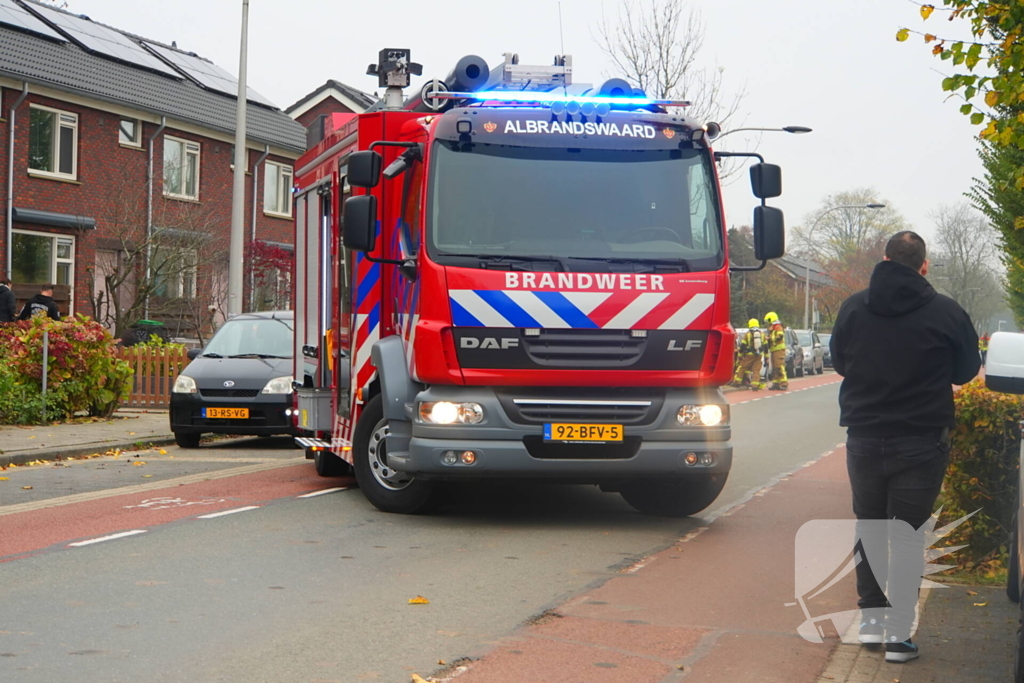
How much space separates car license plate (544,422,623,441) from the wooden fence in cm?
1254

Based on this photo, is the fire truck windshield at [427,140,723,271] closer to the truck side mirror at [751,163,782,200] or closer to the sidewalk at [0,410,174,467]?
the truck side mirror at [751,163,782,200]

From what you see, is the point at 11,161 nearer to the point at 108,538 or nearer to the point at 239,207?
the point at 239,207

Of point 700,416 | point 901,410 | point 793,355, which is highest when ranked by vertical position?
point 793,355

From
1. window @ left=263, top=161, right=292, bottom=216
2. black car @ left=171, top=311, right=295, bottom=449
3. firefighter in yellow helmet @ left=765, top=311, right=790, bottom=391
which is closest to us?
black car @ left=171, top=311, right=295, bottom=449

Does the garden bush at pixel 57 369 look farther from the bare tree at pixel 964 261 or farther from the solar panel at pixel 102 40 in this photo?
the bare tree at pixel 964 261

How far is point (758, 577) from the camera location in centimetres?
783

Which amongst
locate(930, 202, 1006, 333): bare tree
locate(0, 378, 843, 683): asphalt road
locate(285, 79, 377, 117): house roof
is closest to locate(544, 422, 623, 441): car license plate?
locate(0, 378, 843, 683): asphalt road

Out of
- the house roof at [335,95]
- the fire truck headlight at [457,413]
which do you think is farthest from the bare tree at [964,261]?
the fire truck headlight at [457,413]

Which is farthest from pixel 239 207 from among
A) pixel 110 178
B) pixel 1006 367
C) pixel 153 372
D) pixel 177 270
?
pixel 1006 367

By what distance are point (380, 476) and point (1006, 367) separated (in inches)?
218

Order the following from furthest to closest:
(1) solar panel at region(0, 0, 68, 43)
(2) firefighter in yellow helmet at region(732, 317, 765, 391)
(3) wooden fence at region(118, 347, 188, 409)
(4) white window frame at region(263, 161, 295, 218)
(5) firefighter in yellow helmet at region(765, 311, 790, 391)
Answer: (4) white window frame at region(263, 161, 295, 218) → (5) firefighter in yellow helmet at region(765, 311, 790, 391) → (2) firefighter in yellow helmet at region(732, 317, 765, 391) → (1) solar panel at region(0, 0, 68, 43) → (3) wooden fence at region(118, 347, 188, 409)

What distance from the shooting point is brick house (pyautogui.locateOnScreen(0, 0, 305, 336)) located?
29.5 m

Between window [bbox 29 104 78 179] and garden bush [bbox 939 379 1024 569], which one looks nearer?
garden bush [bbox 939 379 1024 569]

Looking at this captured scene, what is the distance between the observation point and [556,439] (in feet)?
29.7
